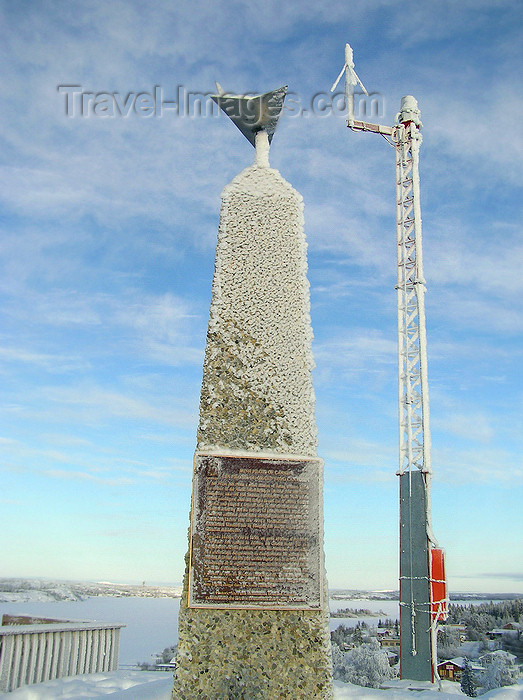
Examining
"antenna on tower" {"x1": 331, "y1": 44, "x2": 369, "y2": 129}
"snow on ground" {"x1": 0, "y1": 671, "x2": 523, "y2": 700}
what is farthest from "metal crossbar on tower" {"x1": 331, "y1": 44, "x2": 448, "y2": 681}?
"snow on ground" {"x1": 0, "y1": 671, "x2": 523, "y2": 700}

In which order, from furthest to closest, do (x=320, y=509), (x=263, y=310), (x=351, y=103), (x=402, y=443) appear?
(x=351, y=103) → (x=402, y=443) → (x=263, y=310) → (x=320, y=509)

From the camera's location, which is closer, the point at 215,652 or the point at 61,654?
the point at 215,652

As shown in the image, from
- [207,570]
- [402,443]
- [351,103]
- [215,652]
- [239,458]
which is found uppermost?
[351,103]

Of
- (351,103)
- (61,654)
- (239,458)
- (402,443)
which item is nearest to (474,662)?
(402,443)

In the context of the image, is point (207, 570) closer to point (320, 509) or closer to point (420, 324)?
point (320, 509)

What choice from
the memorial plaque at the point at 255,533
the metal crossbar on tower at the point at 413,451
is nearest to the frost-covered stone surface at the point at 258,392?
the memorial plaque at the point at 255,533

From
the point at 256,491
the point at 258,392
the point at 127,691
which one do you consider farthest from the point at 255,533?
the point at 127,691

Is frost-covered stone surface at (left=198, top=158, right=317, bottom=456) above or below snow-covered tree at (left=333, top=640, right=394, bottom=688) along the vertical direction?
above

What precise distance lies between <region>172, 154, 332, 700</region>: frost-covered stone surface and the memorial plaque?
14 cm

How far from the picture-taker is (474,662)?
1574cm

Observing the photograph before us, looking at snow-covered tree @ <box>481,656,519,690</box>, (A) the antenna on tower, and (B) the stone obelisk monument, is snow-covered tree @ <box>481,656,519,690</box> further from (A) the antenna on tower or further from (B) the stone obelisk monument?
(A) the antenna on tower

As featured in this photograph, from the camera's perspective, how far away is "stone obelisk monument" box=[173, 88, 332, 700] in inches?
223

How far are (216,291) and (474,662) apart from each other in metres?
14.2

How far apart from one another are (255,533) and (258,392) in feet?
4.79
